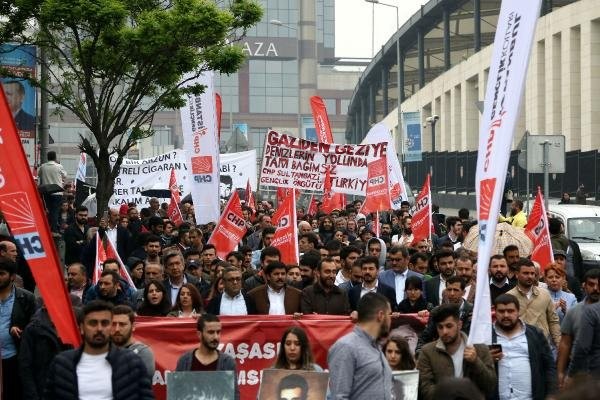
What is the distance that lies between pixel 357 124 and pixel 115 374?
100m

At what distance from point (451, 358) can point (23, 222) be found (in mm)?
2696

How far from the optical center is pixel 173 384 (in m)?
9.13

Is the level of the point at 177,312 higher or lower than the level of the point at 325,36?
lower

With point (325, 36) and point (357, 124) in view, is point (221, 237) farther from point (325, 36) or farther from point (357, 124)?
point (325, 36)

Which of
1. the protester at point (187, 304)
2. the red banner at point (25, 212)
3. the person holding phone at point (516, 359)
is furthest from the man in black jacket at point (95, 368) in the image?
the protester at point (187, 304)

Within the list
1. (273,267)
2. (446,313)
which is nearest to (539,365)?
(446,313)

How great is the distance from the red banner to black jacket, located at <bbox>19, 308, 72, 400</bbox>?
1.43 meters

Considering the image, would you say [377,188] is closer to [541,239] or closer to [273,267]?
[541,239]

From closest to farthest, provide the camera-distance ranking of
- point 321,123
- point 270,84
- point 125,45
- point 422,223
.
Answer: point 422,223, point 125,45, point 321,123, point 270,84

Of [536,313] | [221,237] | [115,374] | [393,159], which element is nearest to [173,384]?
[115,374]

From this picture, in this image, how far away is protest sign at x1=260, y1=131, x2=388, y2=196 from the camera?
22047 mm

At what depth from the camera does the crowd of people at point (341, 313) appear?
8.28 m

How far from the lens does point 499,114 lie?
849cm

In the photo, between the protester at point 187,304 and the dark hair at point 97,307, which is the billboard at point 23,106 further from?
the dark hair at point 97,307
